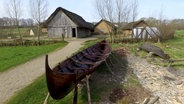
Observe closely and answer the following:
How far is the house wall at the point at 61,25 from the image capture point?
41.0 metres

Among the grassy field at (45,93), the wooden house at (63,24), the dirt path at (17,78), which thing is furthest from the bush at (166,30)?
the grassy field at (45,93)

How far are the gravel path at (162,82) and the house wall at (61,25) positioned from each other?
27334mm

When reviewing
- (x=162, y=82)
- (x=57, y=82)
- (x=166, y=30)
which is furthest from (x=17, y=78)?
(x=166, y=30)

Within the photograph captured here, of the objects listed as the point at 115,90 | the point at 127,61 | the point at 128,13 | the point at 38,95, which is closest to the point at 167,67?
the point at 127,61

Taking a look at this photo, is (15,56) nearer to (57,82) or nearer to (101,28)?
A: (57,82)

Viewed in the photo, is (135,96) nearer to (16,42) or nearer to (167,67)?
(167,67)

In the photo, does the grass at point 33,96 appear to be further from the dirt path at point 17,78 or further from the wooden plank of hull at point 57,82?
the wooden plank of hull at point 57,82

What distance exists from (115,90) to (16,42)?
Answer: 926 inches

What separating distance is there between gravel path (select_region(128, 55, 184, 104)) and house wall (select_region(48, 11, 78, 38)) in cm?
2733

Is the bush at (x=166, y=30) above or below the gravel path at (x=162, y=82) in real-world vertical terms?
above

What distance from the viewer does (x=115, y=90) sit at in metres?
9.64

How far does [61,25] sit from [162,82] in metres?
32.4

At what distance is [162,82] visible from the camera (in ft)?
36.8

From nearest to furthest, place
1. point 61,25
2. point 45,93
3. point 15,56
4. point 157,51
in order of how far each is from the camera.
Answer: point 45,93, point 157,51, point 15,56, point 61,25
